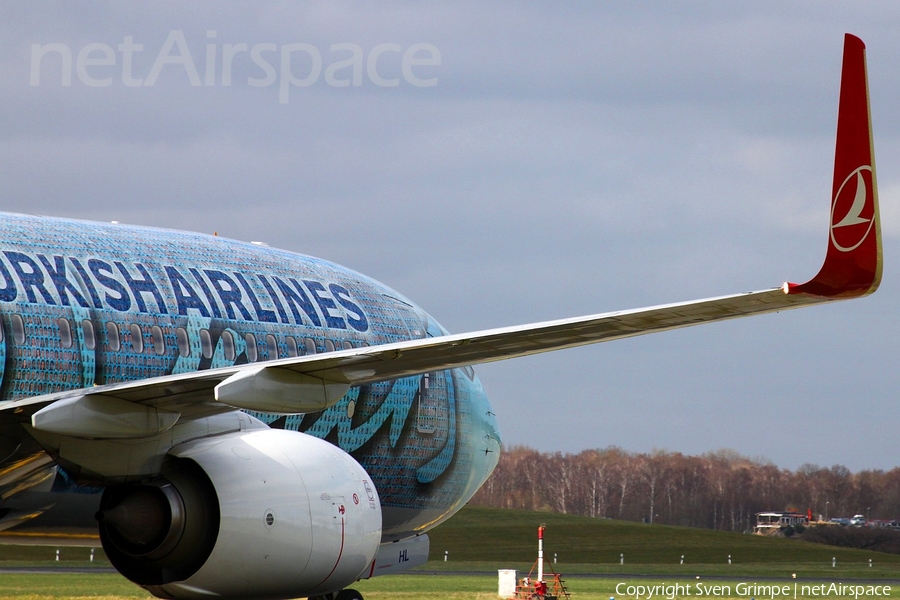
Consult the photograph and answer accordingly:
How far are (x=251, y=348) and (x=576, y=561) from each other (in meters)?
41.2

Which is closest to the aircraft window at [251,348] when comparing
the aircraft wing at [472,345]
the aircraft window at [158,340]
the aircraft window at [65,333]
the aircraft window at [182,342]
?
the aircraft window at [182,342]

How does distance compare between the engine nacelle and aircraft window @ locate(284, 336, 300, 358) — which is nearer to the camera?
the engine nacelle

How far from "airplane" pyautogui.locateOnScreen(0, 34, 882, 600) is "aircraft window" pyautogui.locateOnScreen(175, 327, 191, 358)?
0.02m

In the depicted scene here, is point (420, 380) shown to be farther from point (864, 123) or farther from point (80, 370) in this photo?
point (864, 123)

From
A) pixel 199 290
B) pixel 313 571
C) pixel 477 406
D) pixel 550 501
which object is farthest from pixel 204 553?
pixel 550 501

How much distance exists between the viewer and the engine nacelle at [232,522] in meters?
10.0

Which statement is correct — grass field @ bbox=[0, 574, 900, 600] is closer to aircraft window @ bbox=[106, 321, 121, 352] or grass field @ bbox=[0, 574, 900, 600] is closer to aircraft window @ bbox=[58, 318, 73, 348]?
aircraft window @ bbox=[106, 321, 121, 352]

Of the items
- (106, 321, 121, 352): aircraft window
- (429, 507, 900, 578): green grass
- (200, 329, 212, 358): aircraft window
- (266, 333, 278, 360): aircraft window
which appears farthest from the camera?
(429, 507, 900, 578): green grass

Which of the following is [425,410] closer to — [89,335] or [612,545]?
[89,335]

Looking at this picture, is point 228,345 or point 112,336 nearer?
point 112,336

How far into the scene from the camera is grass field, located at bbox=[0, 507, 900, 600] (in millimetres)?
26766

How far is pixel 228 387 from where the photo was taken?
808cm

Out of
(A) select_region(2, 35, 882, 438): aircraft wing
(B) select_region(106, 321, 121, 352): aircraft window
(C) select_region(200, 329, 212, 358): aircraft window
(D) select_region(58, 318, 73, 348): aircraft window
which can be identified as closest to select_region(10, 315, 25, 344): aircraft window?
(D) select_region(58, 318, 73, 348): aircraft window

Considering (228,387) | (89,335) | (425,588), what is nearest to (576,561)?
(425,588)
